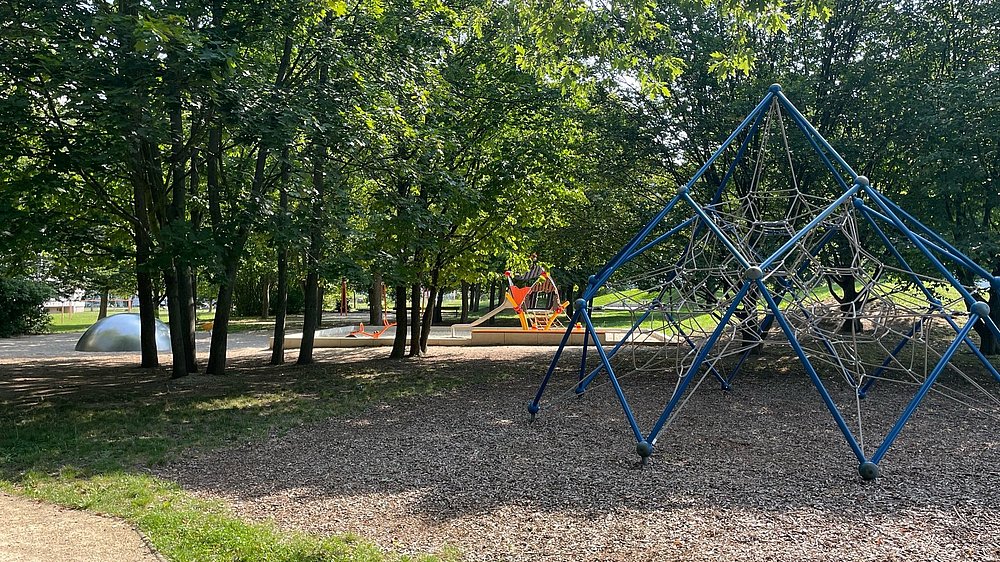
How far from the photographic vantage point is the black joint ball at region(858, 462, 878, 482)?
5.68 m

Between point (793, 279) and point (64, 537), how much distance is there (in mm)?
6950

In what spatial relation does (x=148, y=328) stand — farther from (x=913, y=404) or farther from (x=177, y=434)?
(x=913, y=404)

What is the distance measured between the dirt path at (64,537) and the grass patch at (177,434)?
0.12 m

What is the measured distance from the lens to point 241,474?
20.5 ft

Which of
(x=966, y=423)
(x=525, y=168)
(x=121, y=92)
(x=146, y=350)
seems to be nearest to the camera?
(x=121, y=92)

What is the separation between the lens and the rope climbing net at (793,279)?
23.5 feet

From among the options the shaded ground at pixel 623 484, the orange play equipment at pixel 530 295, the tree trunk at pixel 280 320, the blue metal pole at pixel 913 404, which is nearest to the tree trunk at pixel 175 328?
the tree trunk at pixel 280 320

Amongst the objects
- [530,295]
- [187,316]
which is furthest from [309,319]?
[530,295]

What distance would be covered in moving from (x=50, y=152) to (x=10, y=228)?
1.35 meters

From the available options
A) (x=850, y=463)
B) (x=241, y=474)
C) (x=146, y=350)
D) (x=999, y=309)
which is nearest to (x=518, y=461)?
(x=241, y=474)

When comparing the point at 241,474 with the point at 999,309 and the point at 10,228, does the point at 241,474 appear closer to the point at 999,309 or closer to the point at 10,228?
the point at 10,228

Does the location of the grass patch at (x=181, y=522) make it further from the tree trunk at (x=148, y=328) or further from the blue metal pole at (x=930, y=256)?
the tree trunk at (x=148, y=328)

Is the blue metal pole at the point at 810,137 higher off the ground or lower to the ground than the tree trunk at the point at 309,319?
higher

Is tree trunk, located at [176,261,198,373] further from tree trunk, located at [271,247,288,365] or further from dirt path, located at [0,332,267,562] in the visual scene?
dirt path, located at [0,332,267,562]
